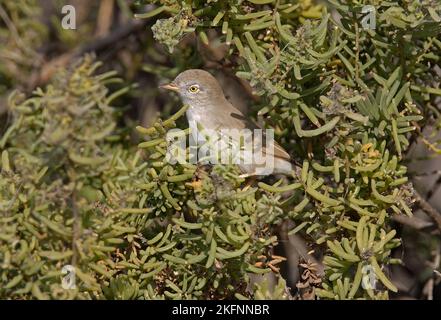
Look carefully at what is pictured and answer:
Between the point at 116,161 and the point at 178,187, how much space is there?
19.3 inches

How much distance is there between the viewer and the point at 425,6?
299 centimetres

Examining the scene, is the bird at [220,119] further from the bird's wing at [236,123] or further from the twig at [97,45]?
the twig at [97,45]

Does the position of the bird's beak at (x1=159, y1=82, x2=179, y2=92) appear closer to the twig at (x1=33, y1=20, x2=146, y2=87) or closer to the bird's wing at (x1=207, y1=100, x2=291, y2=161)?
the bird's wing at (x1=207, y1=100, x2=291, y2=161)

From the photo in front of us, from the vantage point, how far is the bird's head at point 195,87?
417 centimetres

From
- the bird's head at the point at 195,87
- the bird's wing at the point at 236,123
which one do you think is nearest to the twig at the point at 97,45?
the bird's head at the point at 195,87

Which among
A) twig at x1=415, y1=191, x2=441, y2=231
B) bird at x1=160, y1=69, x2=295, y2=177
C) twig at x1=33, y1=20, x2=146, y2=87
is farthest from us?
twig at x1=33, y1=20, x2=146, y2=87

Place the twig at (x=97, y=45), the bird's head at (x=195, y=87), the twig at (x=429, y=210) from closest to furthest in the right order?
the twig at (x=429, y=210) < the bird's head at (x=195, y=87) < the twig at (x=97, y=45)

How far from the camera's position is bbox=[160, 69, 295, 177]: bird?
3.75 m

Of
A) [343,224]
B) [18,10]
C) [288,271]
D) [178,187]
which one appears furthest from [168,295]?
[18,10]

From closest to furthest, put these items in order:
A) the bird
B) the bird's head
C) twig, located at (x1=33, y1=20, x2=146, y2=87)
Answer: the bird
the bird's head
twig, located at (x1=33, y1=20, x2=146, y2=87)

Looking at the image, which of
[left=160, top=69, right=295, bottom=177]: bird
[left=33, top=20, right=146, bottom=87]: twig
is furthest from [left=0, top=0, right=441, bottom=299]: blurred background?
[left=160, top=69, right=295, bottom=177]: bird

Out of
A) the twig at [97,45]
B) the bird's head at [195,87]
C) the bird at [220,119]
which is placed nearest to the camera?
the bird at [220,119]

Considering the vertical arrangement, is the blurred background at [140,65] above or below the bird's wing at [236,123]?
below

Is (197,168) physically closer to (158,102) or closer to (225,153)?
(225,153)
